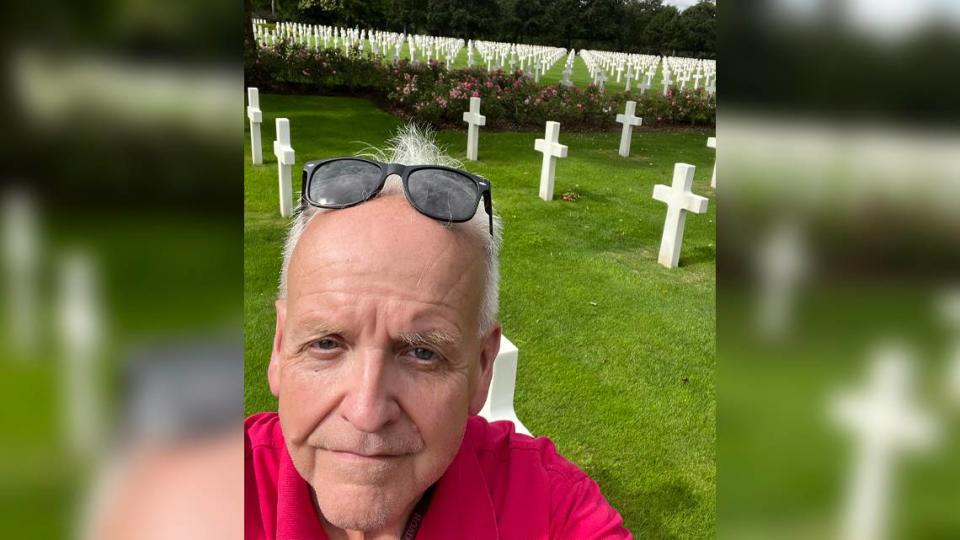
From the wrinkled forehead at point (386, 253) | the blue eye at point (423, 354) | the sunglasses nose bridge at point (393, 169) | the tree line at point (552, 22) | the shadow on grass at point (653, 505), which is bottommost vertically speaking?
the shadow on grass at point (653, 505)

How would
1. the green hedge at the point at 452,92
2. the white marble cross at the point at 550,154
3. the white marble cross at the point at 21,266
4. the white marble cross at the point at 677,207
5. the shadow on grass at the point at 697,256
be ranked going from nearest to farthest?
1. the white marble cross at the point at 21,266
2. the white marble cross at the point at 677,207
3. the shadow on grass at the point at 697,256
4. the white marble cross at the point at 550,154
5. the green hedge at the point at 452,92

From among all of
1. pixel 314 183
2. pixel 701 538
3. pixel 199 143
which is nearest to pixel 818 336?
pixel 199 143

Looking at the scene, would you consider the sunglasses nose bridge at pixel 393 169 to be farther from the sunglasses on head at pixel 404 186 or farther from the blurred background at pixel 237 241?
the blurred background at pixel 237 241

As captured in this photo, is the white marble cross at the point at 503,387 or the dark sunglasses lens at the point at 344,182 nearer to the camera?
the dark sunglasses lens at the point at 344,182

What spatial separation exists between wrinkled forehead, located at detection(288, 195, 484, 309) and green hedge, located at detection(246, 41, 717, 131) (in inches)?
528

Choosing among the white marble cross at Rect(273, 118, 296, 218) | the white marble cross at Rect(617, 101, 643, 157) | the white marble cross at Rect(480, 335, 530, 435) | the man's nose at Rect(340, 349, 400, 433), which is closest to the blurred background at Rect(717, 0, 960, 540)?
the man's nose at Rect(340, 349, 400, 433)

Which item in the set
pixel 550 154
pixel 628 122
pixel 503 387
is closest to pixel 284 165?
pixel 550 154

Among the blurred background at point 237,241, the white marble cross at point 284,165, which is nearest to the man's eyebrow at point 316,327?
the blurred background at point 237,241

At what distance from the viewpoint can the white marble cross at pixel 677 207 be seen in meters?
7.02

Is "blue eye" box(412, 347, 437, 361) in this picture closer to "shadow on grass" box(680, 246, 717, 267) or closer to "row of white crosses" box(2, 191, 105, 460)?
"row of white crosses" box(2, 191, 105, 460)

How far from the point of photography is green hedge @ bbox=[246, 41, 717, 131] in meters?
14.8

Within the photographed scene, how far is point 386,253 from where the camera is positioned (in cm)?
113

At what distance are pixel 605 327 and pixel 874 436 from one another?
546 centimetres

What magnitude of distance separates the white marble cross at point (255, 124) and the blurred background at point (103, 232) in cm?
960
